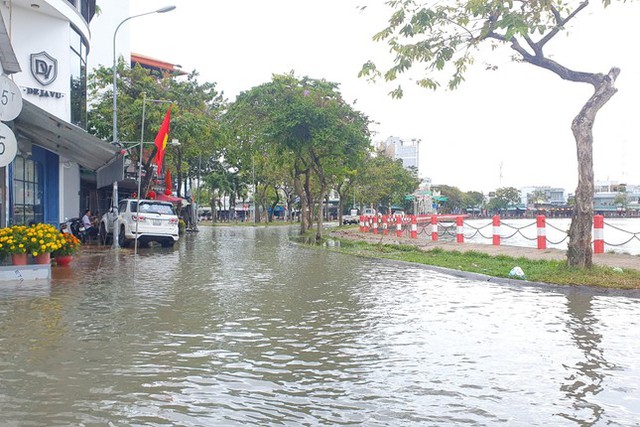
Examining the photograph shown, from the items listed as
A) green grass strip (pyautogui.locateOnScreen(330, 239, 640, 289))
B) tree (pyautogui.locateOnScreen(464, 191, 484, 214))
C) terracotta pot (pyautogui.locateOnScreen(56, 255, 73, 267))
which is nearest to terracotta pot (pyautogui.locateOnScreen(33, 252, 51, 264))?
terracotta pot (pyautogui.locateOnScreen(56, 255, 73, 267))

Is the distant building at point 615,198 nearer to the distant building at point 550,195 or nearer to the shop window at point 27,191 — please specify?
the distant building at point 550,195

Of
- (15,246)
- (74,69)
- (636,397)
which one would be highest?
(74,69)

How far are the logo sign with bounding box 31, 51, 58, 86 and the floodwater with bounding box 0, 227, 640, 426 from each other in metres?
10.3

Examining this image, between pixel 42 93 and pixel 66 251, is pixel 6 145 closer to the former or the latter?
pixel 66 251

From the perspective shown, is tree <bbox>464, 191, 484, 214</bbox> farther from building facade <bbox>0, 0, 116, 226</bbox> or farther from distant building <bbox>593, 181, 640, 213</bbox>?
building facade <bbox>0, 0, 116, 226</bbox>

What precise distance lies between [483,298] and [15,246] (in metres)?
9.15

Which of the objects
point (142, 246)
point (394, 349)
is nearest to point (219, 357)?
point (394, 349)

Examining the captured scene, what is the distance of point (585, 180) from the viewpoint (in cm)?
1192

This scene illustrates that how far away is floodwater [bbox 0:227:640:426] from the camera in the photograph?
447 cm

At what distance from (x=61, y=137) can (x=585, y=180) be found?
47.0 ft

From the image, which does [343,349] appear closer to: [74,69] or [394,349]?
[394,349]

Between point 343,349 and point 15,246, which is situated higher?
point 15,246

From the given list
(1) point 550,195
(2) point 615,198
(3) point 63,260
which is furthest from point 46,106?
(1) point 550,195

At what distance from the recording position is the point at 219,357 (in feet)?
19.8
